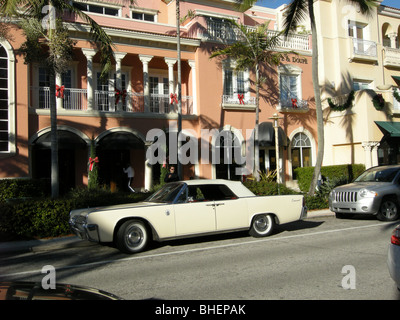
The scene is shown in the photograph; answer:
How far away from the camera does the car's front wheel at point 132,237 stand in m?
7.98

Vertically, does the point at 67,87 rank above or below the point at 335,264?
above

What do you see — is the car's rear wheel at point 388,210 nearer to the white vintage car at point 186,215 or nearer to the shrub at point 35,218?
the white vintage car at point 186,215

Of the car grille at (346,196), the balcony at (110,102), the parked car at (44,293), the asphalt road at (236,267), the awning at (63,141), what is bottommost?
the asphalt road at (236,267)

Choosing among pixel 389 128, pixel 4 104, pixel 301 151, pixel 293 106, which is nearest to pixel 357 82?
pixel 389 128

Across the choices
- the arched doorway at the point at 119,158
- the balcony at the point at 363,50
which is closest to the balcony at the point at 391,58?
the balcony at the point at 363,50

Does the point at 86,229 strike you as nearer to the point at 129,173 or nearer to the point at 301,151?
the point at 129,173

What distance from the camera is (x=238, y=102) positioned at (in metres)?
20.6

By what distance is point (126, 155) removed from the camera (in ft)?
62.9

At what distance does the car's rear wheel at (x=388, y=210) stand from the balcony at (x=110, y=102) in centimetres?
1109

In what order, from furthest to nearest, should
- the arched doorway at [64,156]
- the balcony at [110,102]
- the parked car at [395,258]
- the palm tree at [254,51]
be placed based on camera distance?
the palm tree at [254,51] < the balcony at [110,102] < the arched doorway at [64,156] < the parked car at [395,258]

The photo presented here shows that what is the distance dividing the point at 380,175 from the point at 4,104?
47.8 feet
